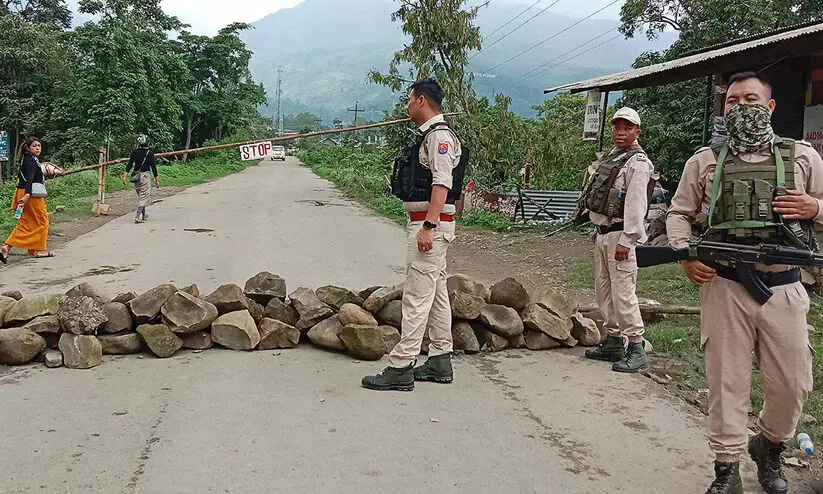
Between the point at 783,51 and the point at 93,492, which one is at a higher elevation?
the point at 783,51

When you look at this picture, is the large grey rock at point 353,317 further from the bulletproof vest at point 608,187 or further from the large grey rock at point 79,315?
the bulletproof vest at point 608,187

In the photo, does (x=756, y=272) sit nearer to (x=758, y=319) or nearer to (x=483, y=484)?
(x=758, y=319)

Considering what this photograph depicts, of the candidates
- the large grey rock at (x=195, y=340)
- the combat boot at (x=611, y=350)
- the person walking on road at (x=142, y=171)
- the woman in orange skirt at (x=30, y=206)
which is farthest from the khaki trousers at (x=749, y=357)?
the person walking on road at (x=142, y=171)

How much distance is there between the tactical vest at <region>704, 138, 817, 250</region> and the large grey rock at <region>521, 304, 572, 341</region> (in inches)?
105

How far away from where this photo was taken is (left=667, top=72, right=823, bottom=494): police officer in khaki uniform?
2873mm

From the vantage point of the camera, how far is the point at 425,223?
4438 mm

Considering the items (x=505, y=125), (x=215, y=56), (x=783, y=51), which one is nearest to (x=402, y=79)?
(x=505, y=125)

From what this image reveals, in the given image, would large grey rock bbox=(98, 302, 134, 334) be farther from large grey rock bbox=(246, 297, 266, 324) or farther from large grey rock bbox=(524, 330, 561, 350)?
large grey rock bbox=(524, 330, 561, 350)

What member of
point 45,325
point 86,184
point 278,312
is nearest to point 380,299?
point 278,312

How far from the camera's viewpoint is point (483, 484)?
3213mm

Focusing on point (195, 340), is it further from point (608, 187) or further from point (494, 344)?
point (608, 187)

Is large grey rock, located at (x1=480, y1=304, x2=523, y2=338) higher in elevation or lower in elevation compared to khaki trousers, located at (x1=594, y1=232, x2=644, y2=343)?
lower

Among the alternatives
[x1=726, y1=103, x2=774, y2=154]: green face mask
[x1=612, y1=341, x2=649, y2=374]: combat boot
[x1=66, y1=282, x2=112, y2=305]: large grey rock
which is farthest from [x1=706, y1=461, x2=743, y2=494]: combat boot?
[x1=66, y1=282, x2=112, y2=305]: large grey rock

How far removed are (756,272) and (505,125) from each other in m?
14.9
